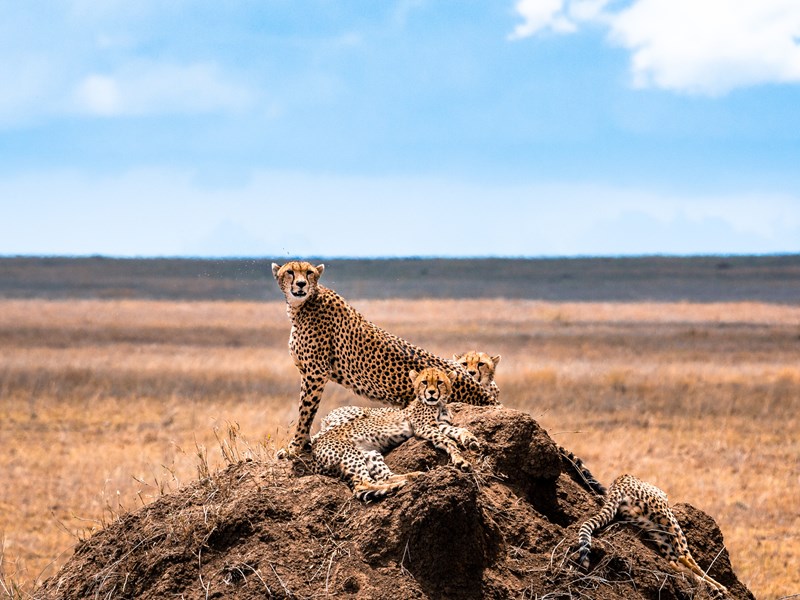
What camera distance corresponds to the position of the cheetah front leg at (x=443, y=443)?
20.0ft

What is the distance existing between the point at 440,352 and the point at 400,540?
25.5m

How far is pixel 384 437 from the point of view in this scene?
6520 millimetres

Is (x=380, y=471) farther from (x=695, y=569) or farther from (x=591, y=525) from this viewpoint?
(x=695, y=569)

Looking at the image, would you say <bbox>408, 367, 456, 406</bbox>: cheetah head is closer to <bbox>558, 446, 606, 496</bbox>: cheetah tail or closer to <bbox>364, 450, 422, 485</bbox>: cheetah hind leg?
<bbox>364, 450, 422, 485</bbox>: cheetah hind leg

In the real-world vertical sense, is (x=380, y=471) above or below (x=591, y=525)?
above

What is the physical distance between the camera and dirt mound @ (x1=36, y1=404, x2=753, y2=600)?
5910mm

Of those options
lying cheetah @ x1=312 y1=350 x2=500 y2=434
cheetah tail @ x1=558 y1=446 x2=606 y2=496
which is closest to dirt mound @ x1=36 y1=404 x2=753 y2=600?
cheetah tail @ x1=558 y1=446 x2=606 y2=496

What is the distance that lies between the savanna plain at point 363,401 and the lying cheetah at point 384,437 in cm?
93

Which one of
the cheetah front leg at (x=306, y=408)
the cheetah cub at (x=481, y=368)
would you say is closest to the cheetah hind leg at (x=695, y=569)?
the cheetah cub at (x=481, y=368)

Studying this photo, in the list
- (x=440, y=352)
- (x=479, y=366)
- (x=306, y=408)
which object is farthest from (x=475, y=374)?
(x=440, y=352)

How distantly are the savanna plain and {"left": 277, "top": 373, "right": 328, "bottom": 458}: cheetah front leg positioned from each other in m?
Answer: 0.65

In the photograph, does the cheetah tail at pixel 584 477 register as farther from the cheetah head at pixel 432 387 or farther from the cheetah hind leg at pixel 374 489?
the cheetah hind leg at pixel 374 489

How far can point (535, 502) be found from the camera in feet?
21.9

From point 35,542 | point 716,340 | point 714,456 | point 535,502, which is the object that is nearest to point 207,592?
point 535,502
